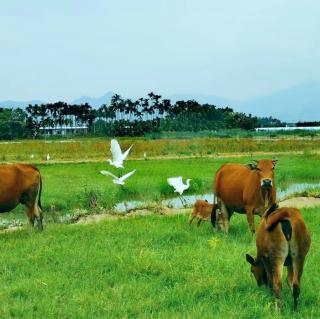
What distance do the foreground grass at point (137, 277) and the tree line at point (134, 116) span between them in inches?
2923

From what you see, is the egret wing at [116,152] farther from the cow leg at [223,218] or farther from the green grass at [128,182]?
the cow leg at [223,218]

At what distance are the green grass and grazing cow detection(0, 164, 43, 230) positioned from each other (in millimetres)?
3940

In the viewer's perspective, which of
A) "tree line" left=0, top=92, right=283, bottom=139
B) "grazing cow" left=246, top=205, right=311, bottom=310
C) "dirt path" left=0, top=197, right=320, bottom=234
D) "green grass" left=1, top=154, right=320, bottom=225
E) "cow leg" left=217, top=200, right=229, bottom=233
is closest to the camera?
"grazing cow" left=246, top=205, right=311, bottom=310

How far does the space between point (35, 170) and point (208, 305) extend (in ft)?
21.3

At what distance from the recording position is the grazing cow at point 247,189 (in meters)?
9.04

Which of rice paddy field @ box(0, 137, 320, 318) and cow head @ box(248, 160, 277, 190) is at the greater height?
cow head @ box(248, 160, 277, 190)

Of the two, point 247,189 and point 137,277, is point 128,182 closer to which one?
point 247,189

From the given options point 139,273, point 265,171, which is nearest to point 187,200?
point 265,171

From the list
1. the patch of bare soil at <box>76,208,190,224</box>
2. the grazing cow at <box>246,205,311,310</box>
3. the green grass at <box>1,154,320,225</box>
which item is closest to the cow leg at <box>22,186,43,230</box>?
the patch of bare soil at <box>76,208,190,224</box>

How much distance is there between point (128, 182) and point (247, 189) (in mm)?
12159

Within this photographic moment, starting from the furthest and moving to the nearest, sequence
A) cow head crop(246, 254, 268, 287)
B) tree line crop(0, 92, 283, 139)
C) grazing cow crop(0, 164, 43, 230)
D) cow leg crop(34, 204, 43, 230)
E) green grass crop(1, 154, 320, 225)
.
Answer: tree line crop(0, 92, 283, 139) < green grass crop(1, 154, 320, 225) < cow leg crop(34, 204, 43, 230) < grazing cow crop(0, 164, 43, 230) < cow head crop(246, 254, 268, 287)

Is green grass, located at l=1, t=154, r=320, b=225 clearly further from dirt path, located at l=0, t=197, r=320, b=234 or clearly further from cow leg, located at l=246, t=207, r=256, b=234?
cow leg, located at l=246, t=207, r=256, b=234

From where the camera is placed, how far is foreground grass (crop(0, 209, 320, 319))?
5.92m

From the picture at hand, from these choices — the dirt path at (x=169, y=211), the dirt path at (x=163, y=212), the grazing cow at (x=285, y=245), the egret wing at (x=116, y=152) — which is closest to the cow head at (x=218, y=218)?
the dirt path at (x=163, y=212)
